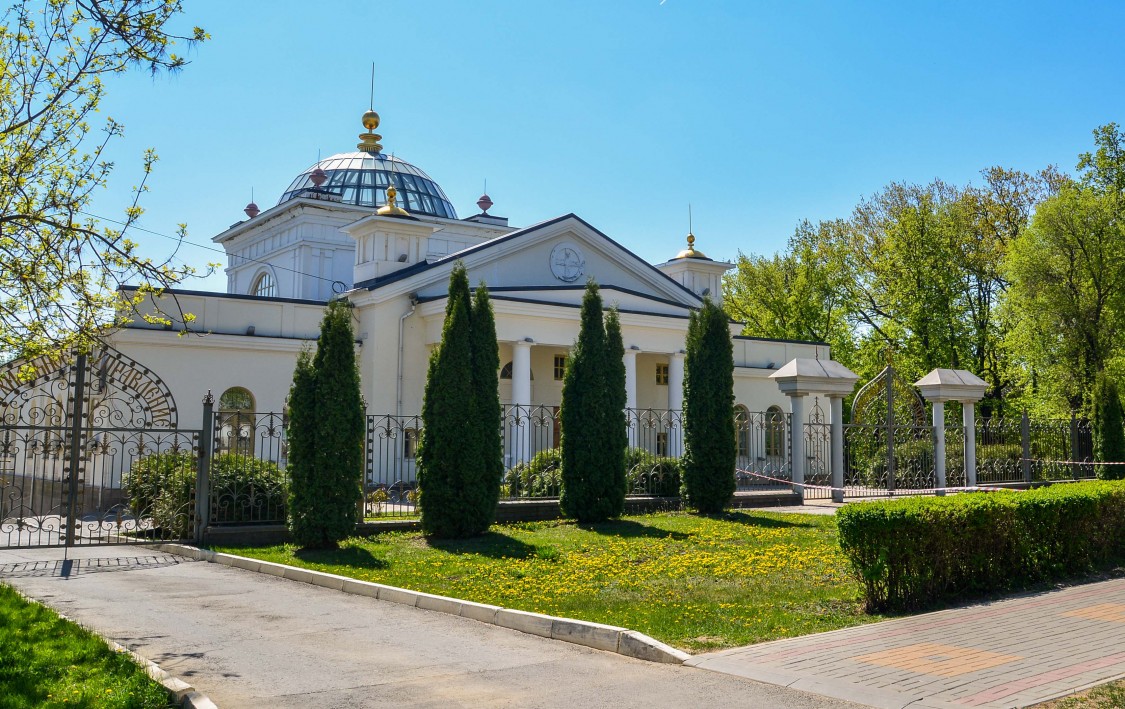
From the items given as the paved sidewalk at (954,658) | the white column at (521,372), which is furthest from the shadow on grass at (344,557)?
the white column at (521,372)

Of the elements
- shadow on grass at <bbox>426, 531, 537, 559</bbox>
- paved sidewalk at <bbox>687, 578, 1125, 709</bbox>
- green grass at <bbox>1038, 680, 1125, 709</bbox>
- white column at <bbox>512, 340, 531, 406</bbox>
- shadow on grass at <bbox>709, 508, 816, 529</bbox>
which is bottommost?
shadow on grass at <bbox>426, 531, 537, 559</bbox>

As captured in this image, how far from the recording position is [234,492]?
1511cm

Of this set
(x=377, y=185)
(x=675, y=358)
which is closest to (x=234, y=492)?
(x=675, y=358)

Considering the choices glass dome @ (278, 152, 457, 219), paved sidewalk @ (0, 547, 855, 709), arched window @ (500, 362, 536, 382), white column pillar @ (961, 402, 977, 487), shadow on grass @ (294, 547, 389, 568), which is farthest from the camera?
glass dome @ (278, 152, 457, 219)

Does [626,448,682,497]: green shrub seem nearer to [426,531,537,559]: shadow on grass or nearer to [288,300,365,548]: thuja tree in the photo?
[426,531,537,559]: shadow on grass

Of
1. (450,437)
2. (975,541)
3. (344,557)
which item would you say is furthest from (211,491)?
(975,541)

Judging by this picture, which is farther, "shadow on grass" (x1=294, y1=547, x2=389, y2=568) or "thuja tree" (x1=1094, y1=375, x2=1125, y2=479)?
"thuja tree" (x1=1094, y1=375, x2=1125, y2=479)

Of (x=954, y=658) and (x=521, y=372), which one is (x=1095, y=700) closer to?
(x=954, y=658)

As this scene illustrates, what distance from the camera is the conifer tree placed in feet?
49.8

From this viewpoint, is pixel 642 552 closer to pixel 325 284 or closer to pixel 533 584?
pixel 533 584

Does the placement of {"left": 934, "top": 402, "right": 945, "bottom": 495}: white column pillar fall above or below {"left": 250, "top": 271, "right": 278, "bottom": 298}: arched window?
below

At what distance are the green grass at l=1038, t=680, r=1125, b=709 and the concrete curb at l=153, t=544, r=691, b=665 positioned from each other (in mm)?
2493

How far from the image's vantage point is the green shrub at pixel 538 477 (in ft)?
61.0

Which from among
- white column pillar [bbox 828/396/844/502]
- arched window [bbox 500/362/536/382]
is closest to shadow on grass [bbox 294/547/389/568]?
white column pillar [bbox 828/396/844/502]
